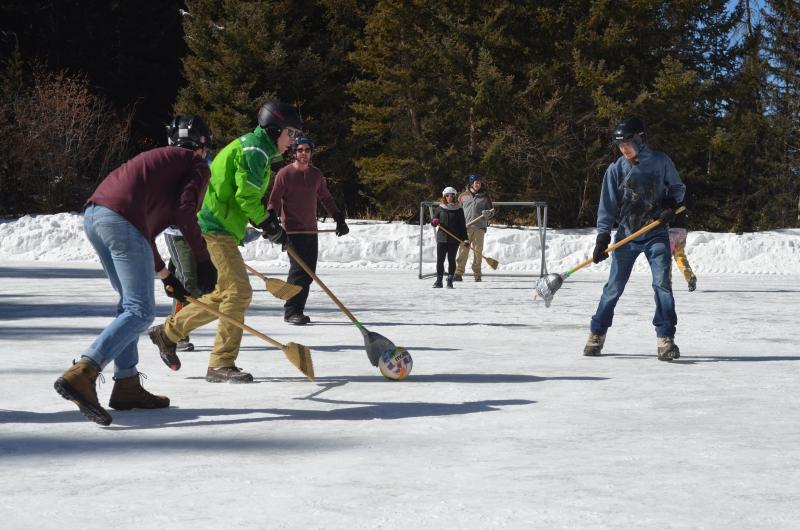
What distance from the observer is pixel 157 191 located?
504cm

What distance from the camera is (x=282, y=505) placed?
138 inches

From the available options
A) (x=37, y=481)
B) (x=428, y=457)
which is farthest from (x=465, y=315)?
(x=37, y=481)

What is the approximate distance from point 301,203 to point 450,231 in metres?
5.16

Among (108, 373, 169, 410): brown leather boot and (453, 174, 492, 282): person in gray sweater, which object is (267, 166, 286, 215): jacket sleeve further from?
(453, 174, 492, 282): person in gray sweater

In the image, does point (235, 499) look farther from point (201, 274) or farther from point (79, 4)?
point (79, 4)

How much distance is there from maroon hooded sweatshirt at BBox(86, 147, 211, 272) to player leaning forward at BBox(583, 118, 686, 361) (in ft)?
10.5

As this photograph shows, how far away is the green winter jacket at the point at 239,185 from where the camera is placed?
6.14 m

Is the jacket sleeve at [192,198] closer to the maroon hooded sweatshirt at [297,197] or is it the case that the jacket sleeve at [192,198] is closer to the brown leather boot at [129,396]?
the brown leather boot at [129,396]

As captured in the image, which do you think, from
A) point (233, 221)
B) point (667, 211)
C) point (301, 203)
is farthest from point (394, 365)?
point (301, 203)

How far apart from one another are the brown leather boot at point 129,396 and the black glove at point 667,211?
3759 millimetres

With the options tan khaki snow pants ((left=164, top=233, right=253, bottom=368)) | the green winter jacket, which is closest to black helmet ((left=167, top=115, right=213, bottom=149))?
the green winter jacket

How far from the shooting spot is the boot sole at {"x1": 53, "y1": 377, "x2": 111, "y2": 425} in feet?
15.4

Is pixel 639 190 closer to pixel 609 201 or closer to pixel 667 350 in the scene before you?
pixel 609 201

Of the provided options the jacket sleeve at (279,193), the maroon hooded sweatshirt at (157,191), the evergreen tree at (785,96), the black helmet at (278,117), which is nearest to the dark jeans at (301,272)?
the jacket sleeve at (279,193)
